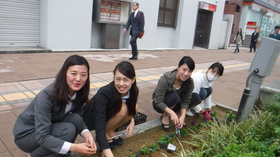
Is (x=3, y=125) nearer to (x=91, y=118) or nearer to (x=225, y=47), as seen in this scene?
(x=91, y=118)

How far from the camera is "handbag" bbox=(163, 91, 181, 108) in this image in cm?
300

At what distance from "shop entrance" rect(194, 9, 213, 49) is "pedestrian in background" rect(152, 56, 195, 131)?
493 inches

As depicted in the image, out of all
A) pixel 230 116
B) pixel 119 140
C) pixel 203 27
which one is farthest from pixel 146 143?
pixel 203 27

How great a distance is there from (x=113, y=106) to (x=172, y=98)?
903mm

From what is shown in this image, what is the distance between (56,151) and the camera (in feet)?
6.03

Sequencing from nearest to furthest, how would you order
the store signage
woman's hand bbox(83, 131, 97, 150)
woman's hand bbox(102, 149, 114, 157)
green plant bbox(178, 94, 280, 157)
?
woman's hand bbox(83, 131, 97, 150) → woman's hand bbox(102, 149, 114, 157) → green plant bbox(178, 94, 280, 157) → the store signage

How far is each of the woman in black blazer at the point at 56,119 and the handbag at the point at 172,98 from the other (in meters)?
1.21

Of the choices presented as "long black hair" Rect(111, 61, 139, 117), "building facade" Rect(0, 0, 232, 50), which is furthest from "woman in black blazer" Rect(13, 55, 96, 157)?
"building facade" Rect(0, 0, 232, 50)

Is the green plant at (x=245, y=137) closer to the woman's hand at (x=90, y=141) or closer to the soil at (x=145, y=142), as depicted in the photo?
the soil at (x=145, y=142)

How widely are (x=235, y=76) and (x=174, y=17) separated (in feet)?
19.8

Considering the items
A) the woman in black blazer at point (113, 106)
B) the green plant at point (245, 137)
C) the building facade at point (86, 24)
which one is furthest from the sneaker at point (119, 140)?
the building facade at point (86, 24)

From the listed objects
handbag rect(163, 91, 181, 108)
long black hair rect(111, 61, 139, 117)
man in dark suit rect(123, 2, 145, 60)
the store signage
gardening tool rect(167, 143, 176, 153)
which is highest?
the store signage

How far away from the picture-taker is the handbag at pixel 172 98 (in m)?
3.00

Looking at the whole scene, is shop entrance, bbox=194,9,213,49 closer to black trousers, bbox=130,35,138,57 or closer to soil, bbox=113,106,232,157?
black trousers, bbox=130,35,138,57
